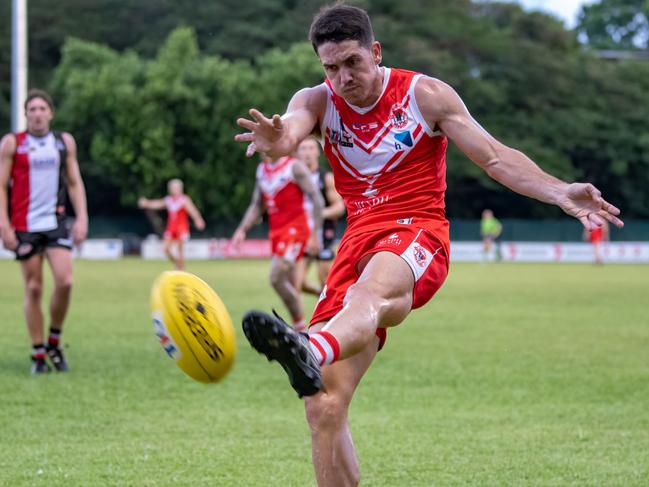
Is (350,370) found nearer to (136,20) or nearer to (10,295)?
(10,295)

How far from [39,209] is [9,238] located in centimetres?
40

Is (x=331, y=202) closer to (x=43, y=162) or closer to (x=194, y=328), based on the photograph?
(x=43, y=162)

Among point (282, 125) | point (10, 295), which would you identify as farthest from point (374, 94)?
point (10, 295)

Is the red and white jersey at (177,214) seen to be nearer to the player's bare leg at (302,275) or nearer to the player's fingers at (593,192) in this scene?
the player's bare leg at (302,275)

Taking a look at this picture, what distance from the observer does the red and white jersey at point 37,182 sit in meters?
10.2

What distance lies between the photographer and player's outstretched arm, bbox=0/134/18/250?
994cm

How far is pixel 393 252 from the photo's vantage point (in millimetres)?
4945

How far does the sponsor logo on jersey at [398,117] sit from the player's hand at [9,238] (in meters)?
5.55

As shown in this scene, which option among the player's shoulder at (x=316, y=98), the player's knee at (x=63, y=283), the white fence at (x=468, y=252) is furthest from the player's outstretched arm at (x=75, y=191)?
the white fence at (x=468, y=252)

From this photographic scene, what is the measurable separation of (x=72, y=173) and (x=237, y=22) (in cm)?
5104

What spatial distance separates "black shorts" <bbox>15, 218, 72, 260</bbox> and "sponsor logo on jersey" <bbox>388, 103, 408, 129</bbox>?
225 inches

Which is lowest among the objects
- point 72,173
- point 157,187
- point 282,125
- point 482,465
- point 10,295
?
point 157,187

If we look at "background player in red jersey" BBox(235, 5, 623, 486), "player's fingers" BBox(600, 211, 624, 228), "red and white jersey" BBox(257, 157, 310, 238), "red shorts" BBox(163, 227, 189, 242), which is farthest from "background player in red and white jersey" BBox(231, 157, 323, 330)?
"red shorts" BBox(163, 227, 189, 242)

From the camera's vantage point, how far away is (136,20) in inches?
2432
